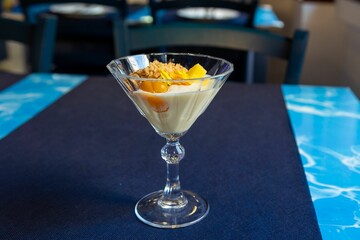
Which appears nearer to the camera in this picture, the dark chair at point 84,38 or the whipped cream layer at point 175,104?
the whipped cream layer at point 175,104

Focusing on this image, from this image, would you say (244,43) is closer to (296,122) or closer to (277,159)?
(296,122)

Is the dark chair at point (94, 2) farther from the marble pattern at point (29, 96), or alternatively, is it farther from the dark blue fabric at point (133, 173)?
the dark blue fabric at point (133, 173)

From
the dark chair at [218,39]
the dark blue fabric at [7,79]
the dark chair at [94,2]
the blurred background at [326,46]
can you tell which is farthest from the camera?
the blurred background at [326,46]

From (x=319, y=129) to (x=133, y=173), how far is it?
0.36 meters

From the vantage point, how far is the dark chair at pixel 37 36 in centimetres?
116

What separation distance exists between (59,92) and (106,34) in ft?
3.13

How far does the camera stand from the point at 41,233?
50 cm

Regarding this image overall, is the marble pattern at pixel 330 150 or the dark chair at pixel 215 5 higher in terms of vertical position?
the dark chair at pixel 215 5

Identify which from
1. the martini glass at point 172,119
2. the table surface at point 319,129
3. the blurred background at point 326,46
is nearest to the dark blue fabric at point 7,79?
the table surface at point 319,129

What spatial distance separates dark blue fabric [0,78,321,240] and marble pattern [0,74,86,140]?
3 centimetres

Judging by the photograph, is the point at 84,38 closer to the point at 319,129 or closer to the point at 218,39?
the point at 218,39

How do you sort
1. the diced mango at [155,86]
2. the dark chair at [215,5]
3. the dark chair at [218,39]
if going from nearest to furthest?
the diced mango at [155,86] < the dark chair at [218,39] < the dark chair at [215,5]

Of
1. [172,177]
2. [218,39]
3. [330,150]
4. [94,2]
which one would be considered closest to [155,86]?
[172,177]

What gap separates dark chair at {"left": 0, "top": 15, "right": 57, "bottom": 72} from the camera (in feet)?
3.79
